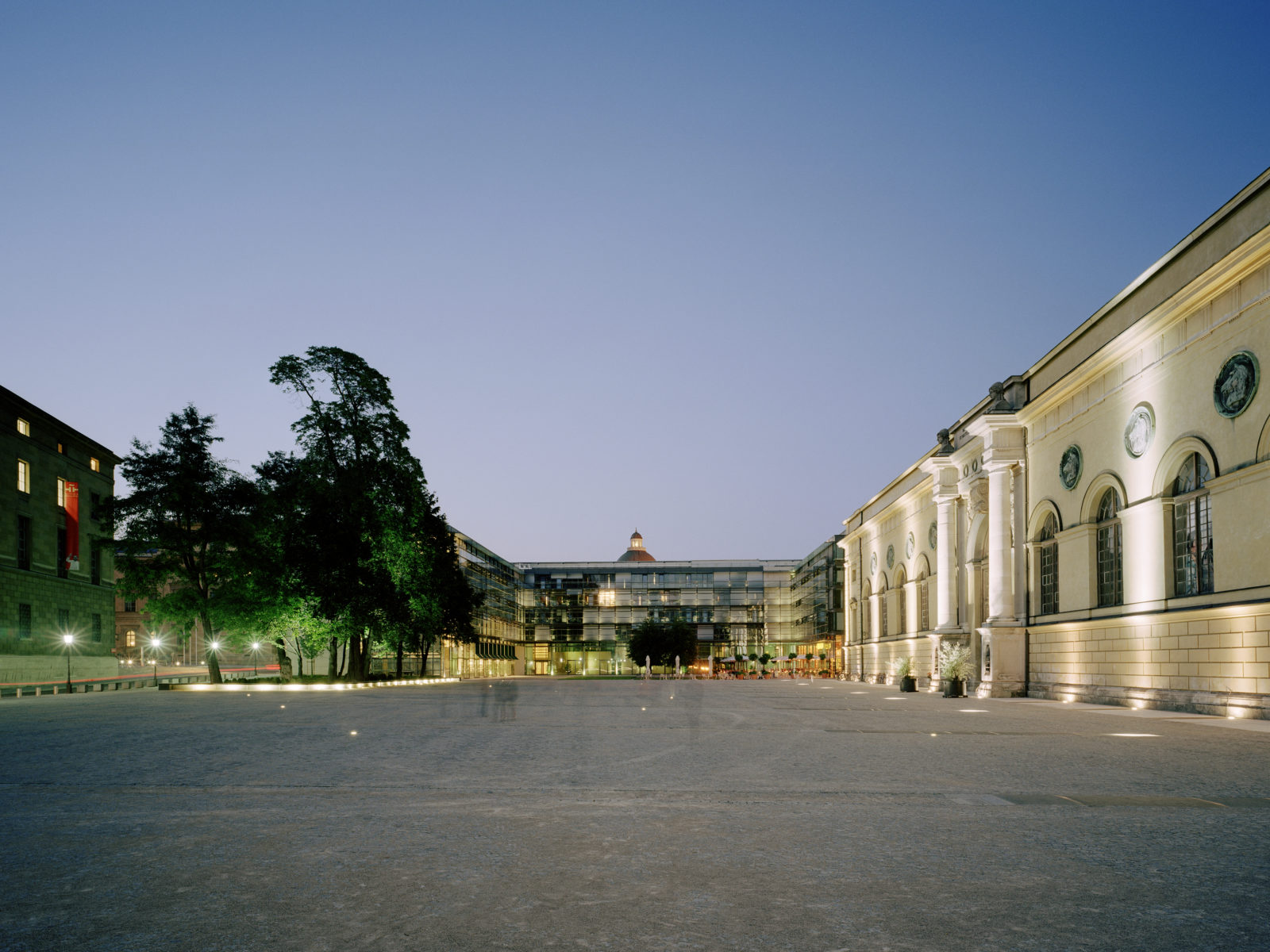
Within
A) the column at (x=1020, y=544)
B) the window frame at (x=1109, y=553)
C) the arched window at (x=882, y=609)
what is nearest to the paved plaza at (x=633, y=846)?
the window frame at (x=1109, y=553)

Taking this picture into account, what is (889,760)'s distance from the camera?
1255 centimetres

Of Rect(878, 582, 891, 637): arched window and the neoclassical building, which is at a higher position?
the neoclassical building

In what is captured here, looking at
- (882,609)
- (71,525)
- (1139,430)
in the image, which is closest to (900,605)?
(882,609)

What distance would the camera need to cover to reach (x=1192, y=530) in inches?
1054

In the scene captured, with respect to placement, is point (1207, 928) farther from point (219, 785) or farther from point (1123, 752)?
point (1123, 752)

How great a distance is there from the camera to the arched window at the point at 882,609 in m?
65.8

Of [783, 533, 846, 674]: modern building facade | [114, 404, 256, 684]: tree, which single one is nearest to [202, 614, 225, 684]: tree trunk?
[114, 404, 256, 684]: tree

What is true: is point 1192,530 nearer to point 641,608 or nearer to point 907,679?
point 907,679

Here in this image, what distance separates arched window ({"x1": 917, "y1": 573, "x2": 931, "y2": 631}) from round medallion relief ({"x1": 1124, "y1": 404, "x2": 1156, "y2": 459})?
26.2 metres

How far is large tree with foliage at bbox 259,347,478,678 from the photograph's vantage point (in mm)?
45312

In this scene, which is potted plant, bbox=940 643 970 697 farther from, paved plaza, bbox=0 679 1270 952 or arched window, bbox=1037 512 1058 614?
paved plaza, bbox=0 679 1270 952

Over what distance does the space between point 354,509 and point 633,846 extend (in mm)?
40506

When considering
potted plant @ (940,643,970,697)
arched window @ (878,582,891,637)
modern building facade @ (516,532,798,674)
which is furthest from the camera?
modern building facade @ (516,532,798,674)

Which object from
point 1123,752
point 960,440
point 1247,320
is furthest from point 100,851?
point 960,440
